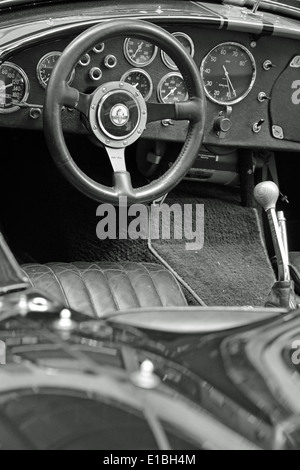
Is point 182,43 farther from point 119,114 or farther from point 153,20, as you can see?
point 119,114

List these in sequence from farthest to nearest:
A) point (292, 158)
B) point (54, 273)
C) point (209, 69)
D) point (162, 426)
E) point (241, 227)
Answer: point (292, 158), point (241, 227), point (209, 69), point (54, 273), point (162, 426)

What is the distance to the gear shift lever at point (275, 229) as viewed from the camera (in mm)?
1995

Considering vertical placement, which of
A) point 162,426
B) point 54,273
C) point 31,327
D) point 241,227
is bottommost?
point 162,426

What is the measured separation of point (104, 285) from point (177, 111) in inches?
20.9

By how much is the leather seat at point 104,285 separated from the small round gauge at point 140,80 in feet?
2.01

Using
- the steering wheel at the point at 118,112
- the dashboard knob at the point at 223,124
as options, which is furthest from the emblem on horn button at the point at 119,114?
Result: the dashboard knob at the point at 223,124

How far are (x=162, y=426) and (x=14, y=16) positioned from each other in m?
1.68

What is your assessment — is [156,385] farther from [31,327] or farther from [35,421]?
[31,327]

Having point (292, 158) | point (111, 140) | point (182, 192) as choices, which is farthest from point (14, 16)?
point (292, 158)

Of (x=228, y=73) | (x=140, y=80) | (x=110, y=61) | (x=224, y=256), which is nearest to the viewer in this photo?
→ (x=110, y=61)

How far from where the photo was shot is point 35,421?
77 centimetres

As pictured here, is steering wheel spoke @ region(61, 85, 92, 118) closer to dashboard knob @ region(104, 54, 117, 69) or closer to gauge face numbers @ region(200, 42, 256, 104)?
dashboard knob @ region(104, 54, 117, 69)

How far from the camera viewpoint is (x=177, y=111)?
2.10 meters

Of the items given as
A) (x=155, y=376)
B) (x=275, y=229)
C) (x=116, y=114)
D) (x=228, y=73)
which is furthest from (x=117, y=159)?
(x=155, y=376)
